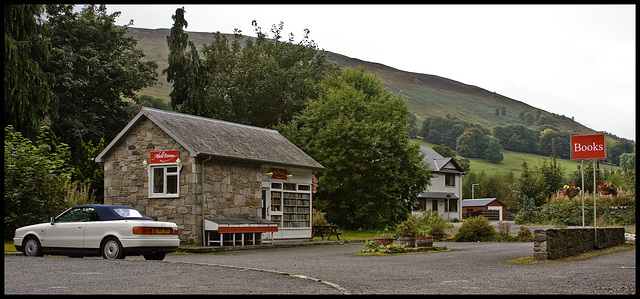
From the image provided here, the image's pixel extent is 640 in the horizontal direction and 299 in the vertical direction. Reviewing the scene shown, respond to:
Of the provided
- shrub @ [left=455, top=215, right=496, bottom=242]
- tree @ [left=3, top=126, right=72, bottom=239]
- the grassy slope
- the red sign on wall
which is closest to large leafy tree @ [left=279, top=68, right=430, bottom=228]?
shrub @ [left=455, top=215, right=496, bottom=242]

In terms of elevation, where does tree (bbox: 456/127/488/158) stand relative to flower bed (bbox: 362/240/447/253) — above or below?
above

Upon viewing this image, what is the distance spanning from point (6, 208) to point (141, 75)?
26.2 meters

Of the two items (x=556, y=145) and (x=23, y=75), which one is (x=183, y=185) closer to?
(x=23, y=75)

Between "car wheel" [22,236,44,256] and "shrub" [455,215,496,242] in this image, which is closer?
"car wheel" [22,236,44,256]

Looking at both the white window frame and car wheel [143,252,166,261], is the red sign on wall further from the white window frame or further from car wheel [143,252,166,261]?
car wheel [143,252,166,261]

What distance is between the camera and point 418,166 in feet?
143

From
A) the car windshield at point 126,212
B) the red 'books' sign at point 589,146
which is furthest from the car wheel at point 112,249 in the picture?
the red 'books' sign at point 589,146

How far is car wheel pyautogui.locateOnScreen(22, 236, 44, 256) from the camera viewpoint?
61.6 ft

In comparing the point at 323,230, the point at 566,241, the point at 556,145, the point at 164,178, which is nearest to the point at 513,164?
the point at 556,145

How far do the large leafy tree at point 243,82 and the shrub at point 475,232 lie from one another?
833 inches

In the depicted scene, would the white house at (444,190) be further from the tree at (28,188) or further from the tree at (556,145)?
the tree at (556,145)

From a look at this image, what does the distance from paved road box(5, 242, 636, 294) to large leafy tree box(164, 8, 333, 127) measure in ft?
109

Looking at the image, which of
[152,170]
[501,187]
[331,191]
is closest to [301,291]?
[152,170]

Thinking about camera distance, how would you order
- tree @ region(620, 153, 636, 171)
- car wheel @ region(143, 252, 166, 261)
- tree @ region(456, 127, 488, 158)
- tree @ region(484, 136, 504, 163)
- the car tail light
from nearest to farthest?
the car tail light, car wheel @ region(143, 252, 166, 261), tree @ region(620, 153, 636, 171), tree @ region(484, 136, 504, 163), tree @ region(456, 127, 488, 158)
